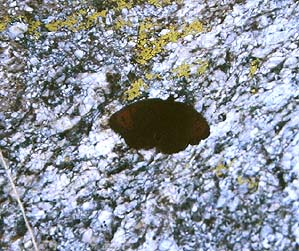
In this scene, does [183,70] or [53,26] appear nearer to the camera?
[183,70]

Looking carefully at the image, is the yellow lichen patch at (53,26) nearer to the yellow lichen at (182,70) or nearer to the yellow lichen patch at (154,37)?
the yellow lichen patch at (154,37)

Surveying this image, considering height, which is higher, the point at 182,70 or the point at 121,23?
the point at 121,23

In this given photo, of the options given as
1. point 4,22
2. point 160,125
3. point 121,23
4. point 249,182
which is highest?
point 4,22

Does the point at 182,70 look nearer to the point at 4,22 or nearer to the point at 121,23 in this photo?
the point at 121,23

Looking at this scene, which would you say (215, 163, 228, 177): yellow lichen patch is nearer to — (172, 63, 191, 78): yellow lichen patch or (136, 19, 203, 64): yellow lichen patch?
(172, 63, 191, 78): yellow lichen patch

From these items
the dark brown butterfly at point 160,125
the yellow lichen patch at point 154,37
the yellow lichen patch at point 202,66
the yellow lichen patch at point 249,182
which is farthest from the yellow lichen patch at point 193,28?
the yellow lichen patch at point 249,182

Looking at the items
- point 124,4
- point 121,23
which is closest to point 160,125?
point 121,23
